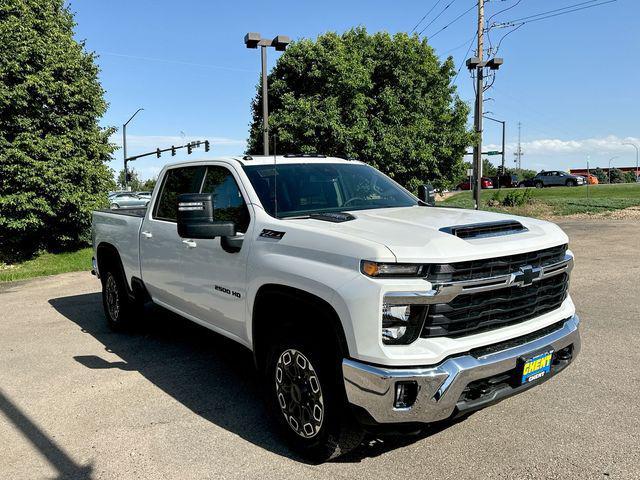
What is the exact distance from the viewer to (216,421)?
387 centimetres

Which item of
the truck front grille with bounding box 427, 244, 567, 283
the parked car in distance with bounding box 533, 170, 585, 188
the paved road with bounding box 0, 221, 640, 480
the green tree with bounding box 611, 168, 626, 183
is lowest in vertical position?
the paved road with bounding box 0, 221, 640, 480

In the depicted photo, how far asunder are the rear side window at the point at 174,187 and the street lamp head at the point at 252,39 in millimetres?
9968

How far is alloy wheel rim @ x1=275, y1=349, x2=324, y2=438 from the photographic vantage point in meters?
3.11

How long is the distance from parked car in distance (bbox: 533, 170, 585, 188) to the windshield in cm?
4516

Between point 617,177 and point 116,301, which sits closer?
point 116,301

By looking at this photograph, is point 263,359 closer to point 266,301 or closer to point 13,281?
point 266,301

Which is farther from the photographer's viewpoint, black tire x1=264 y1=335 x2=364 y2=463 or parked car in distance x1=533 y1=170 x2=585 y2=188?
parked car in distance x1=533 y1=170 x2=585 y2=188

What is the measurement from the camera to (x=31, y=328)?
22.1 ft

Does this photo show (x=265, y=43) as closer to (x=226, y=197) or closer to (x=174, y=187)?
(x=174, y=187)

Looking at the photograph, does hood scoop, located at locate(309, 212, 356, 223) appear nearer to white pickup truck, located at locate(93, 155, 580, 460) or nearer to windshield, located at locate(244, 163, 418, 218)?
white pickup truck, located at locate(93, 155, 580, 460)

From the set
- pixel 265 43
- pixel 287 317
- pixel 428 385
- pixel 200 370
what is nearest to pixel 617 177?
pixel 265 43

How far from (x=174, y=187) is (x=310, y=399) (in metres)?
2.77

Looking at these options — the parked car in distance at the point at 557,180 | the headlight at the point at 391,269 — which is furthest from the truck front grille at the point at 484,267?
the parked car in distance at the point at 557,180

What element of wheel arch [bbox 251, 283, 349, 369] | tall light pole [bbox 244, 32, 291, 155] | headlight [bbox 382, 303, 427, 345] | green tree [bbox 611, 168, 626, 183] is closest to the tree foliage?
green tree [bbox 611, 168, 626, 183]
